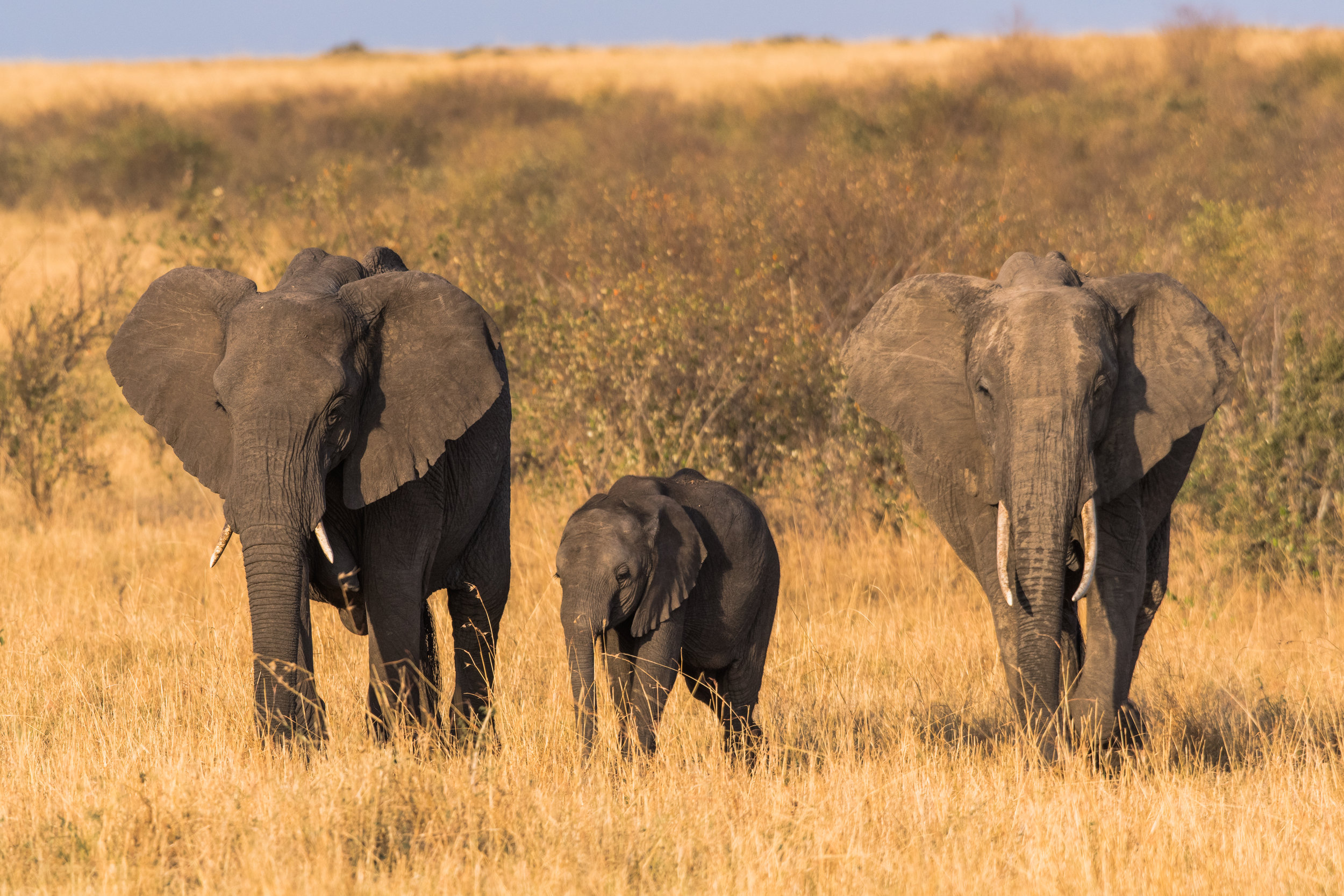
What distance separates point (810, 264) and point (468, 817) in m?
8.39

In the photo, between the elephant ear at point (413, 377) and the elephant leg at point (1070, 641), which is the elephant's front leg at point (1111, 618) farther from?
the elephant ear at point (413, 377)

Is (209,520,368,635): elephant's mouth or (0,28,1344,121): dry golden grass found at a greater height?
(0,28,1344,121): dry golden grass

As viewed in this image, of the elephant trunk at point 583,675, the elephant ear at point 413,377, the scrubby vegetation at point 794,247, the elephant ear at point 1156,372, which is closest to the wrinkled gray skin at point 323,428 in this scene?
the elephant ear at point 413,377

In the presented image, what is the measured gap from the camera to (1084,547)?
5.60 m

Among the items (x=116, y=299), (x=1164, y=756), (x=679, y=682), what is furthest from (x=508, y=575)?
(x=116, y=299)

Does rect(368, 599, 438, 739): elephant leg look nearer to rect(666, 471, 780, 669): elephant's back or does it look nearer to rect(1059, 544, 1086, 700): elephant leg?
rect(666, 471, 780, 669): elephant's back

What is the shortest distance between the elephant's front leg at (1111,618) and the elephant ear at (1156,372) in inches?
10.3

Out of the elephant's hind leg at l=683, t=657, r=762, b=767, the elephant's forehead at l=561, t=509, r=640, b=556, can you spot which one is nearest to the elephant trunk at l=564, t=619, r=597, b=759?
the elephant's forehead at l=561, t=509, r=640, b=556

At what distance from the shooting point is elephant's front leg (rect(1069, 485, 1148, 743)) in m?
5.86

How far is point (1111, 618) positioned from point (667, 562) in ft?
5.73

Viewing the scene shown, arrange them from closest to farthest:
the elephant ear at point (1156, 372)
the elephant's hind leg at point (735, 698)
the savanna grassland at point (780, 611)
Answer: the savanna grassland at point (780, 611) < the elephant ear at point (1156, 372) < the elephant's hind leg at point (735, 698)

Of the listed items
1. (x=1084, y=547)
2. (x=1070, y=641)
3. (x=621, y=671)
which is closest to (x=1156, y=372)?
(x=1084, y=547)

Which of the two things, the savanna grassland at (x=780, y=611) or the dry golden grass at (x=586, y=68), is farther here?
the dry golden grass at (x=586, y=68)

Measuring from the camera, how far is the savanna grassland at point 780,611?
476 centimetres
